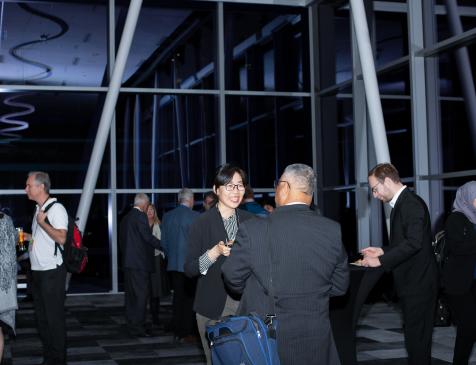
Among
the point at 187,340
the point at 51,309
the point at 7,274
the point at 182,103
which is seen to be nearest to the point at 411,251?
the point at 7,274

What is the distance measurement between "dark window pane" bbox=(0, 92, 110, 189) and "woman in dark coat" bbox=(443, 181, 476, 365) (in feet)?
38.5

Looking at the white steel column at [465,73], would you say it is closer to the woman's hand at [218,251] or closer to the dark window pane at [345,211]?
the dark window pane at [345,211]

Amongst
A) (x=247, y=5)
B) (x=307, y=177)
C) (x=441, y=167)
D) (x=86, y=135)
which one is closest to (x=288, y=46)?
(x=247, y=5)

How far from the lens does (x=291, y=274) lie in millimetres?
4121

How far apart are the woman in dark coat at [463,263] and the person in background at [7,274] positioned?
3344mm

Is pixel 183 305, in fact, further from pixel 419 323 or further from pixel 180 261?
pixel 419 323

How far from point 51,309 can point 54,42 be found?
1082cm

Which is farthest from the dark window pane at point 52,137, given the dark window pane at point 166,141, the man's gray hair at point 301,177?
the man's gray hair at point 301,177

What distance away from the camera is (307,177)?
429 cm

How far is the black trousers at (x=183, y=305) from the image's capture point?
385 inches

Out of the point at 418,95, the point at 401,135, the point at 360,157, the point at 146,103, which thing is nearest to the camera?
the point at 418,95

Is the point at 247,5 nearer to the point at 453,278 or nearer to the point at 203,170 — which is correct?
the point at 203,170

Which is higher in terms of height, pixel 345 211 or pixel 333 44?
pixel 333 44

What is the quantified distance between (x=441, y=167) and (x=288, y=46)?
6027 millimetres
